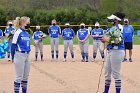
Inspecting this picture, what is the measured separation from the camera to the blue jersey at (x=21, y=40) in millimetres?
11289

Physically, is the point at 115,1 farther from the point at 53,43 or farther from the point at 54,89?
the point at 54,89

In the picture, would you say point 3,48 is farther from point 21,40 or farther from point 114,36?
point 114,36

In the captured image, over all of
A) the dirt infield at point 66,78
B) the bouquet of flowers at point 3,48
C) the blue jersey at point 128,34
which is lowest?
the dirt infield at point 66,78

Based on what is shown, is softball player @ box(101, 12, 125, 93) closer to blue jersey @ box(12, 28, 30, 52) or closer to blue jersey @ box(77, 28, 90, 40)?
blue jersey @ box(12, 28, 30, 52)

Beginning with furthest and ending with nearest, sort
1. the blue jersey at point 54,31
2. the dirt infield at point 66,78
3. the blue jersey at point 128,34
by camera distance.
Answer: the blue jersey at point 54,31 → the blue jersey at point 128,34 → the dirt infield at point 66,78

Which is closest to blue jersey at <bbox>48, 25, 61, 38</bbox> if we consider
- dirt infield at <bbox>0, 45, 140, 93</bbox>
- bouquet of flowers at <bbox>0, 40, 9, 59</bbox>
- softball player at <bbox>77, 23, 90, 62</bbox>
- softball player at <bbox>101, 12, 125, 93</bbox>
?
softball player at <bbox>77, 23, 90, 62</bbox>

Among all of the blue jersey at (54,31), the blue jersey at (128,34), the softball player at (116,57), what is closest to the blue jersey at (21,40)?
the softball player at (116,57)

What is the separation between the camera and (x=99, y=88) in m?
13.2

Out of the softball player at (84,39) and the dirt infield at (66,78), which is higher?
the softball player at (84,39)

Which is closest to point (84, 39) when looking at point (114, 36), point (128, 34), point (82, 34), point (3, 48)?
point (82, 34)

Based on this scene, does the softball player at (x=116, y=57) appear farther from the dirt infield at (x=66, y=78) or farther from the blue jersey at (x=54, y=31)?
the blue jersey at (x=54, y=31)

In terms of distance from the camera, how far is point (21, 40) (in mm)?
11336

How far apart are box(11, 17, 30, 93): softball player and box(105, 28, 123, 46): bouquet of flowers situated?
2.21 meters

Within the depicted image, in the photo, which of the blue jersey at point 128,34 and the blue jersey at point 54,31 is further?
the blue jersey at point 54,31
